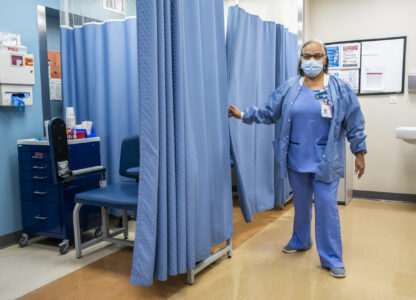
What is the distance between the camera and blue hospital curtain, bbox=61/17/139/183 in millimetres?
3043

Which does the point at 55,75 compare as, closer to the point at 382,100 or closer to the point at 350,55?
the point at 350,55

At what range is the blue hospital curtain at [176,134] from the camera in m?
1.83

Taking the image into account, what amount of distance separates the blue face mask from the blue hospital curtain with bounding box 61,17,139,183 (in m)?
1.37

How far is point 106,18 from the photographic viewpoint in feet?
9.66

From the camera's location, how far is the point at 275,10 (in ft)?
10.9

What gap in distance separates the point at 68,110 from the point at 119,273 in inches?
52.7

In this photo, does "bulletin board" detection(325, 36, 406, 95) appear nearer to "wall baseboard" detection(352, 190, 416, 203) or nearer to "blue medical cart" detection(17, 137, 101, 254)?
"wall baseboard" detection(352, 190, 416, 203)

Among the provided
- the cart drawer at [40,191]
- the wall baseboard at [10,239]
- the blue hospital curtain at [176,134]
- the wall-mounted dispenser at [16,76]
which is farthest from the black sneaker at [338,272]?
the wall-mounted dispenser at [16,76]

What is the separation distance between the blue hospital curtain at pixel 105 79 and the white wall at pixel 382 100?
221cm

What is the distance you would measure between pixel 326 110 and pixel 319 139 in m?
0.19

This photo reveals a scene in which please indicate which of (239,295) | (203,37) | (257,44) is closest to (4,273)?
(239,295)

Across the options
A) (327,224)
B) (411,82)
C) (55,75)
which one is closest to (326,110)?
(327,224)

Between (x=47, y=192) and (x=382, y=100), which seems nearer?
(x=47, y=192)

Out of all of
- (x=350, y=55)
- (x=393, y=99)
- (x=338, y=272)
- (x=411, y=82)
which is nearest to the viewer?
(x=338, y=272)
